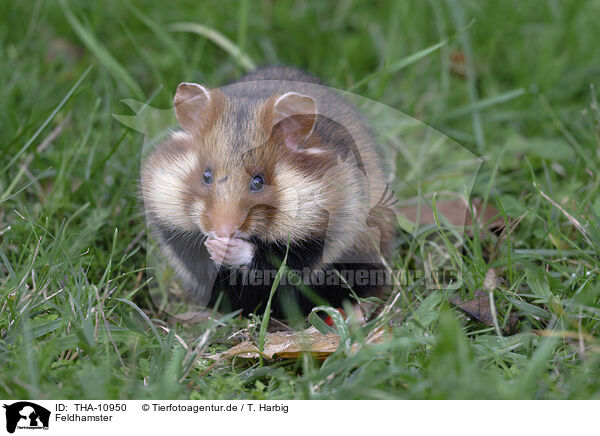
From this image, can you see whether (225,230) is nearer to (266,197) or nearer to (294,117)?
(266,197)

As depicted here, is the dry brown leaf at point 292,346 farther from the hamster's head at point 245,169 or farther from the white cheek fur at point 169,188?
the white cheek fur at point 169,188

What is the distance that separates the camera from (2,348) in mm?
3084

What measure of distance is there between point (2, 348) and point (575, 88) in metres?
5.48

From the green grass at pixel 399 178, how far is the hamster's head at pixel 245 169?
611 mm

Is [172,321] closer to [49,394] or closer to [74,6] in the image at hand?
[49,394]

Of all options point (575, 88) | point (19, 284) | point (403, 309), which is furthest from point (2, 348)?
point (575, 88)

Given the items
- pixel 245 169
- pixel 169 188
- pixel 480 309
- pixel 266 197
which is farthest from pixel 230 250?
pixel 480 309

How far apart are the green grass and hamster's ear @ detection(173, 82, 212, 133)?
0.88m

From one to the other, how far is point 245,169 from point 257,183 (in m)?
0.11
